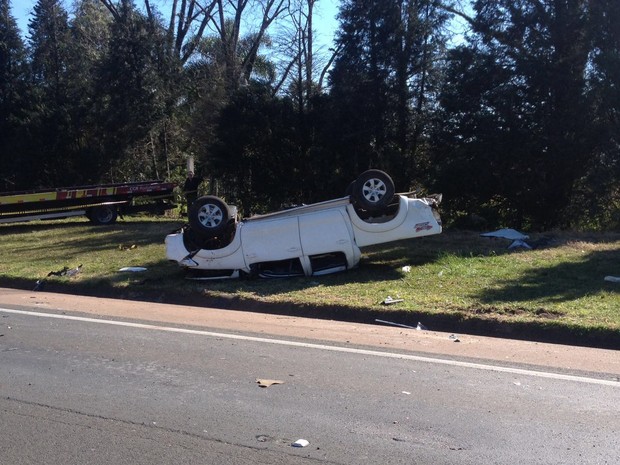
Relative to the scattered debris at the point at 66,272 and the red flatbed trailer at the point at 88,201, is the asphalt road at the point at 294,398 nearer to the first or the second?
the scattered debris at the point at 66,272

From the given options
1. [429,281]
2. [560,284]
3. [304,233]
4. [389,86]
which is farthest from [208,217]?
[389,86]

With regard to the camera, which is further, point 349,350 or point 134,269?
point 134,269

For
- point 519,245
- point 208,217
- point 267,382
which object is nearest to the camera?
point 267,382

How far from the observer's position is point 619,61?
1742 cm

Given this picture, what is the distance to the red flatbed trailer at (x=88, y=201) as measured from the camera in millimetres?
21219

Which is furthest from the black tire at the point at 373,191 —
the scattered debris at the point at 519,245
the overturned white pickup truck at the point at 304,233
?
the scattered debris at the point at 519,245

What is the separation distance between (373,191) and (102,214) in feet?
42.2

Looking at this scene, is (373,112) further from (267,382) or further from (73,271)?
(267,382)

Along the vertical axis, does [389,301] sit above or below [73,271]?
below

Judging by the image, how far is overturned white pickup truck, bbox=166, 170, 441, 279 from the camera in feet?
37.7

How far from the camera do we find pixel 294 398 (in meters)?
5.94

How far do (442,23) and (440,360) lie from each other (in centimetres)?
1645

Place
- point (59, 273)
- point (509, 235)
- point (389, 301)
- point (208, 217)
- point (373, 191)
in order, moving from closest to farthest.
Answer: point (389, 301) < point (373, 191) < point (208, 217) < point (59, 273) < point (509, 235)

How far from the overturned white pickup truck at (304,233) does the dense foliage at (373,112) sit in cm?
764
